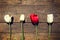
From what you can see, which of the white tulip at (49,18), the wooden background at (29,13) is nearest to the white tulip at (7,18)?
the wooden background at (29,13)

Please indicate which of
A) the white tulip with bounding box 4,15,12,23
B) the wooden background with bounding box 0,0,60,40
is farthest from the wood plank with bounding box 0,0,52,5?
the white tulip with bounding box 4,15,12,23

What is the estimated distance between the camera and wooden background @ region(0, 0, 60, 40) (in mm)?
1163

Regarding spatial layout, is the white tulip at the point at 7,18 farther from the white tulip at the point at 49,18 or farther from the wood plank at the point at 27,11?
the white tulip at the point at 49,18

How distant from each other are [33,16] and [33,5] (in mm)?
106

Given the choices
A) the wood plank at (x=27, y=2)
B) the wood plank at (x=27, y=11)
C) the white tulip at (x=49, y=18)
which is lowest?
the white tulip at (x=49, y=18)

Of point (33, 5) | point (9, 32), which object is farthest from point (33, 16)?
point (9, 32)

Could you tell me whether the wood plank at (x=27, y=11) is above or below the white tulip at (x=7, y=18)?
above

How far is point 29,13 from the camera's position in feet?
3.83

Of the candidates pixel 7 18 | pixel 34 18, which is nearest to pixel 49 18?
pixel 34 18

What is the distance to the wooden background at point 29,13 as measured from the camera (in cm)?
116

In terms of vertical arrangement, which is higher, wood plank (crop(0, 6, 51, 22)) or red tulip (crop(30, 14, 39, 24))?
wood plank (crop(0, 6, 51, 22))

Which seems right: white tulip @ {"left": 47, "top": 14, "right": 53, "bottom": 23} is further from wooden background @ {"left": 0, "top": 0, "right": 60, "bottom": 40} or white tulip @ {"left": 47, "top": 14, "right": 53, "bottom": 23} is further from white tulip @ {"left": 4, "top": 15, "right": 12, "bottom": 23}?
white tulip @ {"left": 4, "top": 15, "right": 12, "bottom": 23}

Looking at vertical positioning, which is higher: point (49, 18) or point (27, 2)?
point (27, 2)

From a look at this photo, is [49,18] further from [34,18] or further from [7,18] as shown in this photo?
[7,18]
